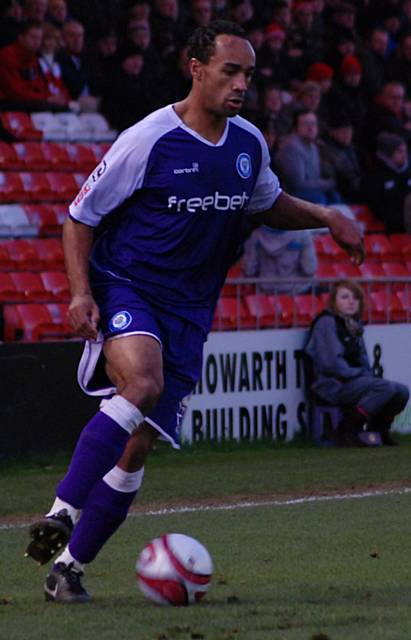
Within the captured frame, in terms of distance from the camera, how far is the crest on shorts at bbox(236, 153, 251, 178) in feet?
21.3

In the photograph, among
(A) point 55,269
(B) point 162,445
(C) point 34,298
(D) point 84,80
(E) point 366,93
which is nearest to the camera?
(B) point 162,445

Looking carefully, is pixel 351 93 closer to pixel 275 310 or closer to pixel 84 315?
pixel 275 310

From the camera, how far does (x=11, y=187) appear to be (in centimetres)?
1541

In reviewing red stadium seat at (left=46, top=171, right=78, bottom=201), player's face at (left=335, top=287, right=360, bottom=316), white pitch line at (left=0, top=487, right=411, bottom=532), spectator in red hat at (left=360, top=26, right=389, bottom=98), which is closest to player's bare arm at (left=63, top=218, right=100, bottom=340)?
white pitch line at (left=0, top=487, right=411, bottom=532)

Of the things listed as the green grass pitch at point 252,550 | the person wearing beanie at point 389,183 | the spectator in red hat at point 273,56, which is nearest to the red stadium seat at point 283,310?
the green grass pitch at point 252,550

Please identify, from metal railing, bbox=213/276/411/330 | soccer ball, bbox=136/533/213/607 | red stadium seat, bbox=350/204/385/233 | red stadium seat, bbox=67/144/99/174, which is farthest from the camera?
red stadium seat, bbox=350/204/385/233

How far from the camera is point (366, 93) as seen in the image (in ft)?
65.2

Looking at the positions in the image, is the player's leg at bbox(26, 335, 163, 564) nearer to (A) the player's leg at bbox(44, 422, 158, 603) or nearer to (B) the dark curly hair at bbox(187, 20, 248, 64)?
(A) the player's leg at bbox(44, 422, 158, 603)

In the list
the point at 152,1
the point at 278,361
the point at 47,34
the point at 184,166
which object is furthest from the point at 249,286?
the point at 184,166

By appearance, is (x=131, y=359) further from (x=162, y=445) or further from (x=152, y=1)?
(x=152, y=1)

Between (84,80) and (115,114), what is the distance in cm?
46

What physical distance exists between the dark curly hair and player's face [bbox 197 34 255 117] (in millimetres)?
18

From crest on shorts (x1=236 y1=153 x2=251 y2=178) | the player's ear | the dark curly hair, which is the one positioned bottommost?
crest on shorts (x1=236 y1=153 x2=251 y2=178)

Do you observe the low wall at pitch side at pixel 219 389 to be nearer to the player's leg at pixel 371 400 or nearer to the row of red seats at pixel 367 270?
the player's leg at pixel 371 400
